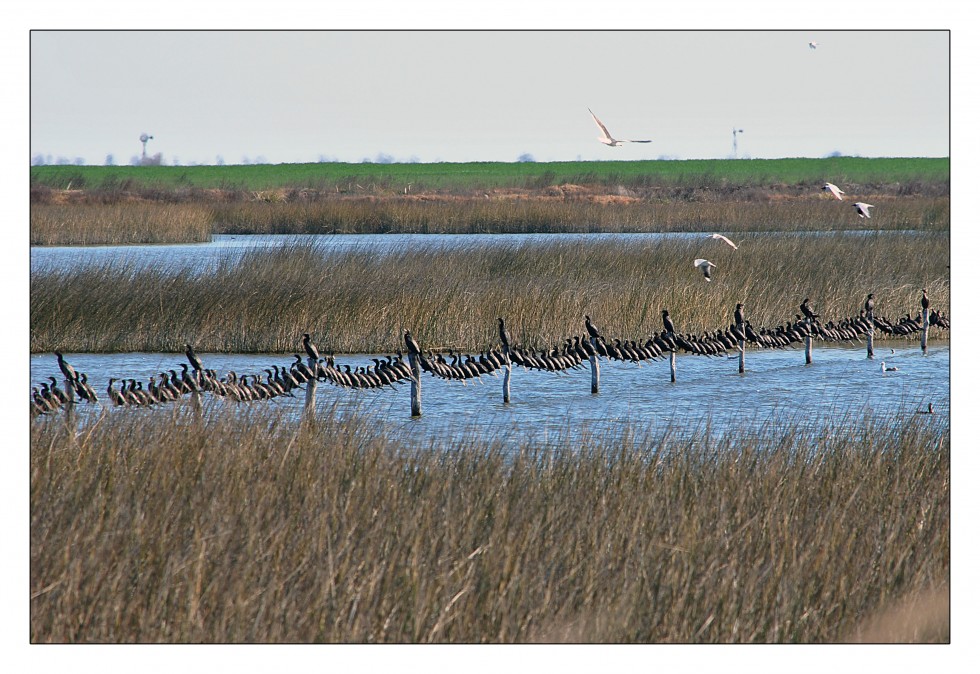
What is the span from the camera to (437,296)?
16.4 meters

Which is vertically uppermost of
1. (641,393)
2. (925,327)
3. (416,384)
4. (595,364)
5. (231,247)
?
(231,247)

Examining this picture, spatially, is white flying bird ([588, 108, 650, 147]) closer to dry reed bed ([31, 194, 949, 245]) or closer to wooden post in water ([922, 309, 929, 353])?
wooden post in water ([922, 309, 929, 353])

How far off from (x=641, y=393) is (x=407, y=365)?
3.09 metres

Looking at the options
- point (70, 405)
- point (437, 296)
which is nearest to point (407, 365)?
point (70, 405)

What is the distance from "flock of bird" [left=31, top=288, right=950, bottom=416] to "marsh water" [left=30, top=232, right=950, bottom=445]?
29 centimetres

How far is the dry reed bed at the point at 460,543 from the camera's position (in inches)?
187

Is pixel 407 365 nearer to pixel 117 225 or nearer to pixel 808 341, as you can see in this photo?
pixel 808 341

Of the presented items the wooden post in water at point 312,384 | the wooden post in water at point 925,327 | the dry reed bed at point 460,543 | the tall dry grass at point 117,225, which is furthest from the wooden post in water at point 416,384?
the tall dry grass at point 117,225

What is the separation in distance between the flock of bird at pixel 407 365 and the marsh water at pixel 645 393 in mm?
292

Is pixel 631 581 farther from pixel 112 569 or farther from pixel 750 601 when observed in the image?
pixel 112 569

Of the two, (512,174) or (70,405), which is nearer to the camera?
(70,405)

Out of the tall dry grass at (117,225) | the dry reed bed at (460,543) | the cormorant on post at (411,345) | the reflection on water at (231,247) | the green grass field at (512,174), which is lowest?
the dry reed bed at (460,543)

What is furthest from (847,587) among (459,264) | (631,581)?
(459,264)

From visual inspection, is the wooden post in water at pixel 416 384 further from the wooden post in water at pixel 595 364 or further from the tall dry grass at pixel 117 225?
the tall dry grass at pixel 117 225
